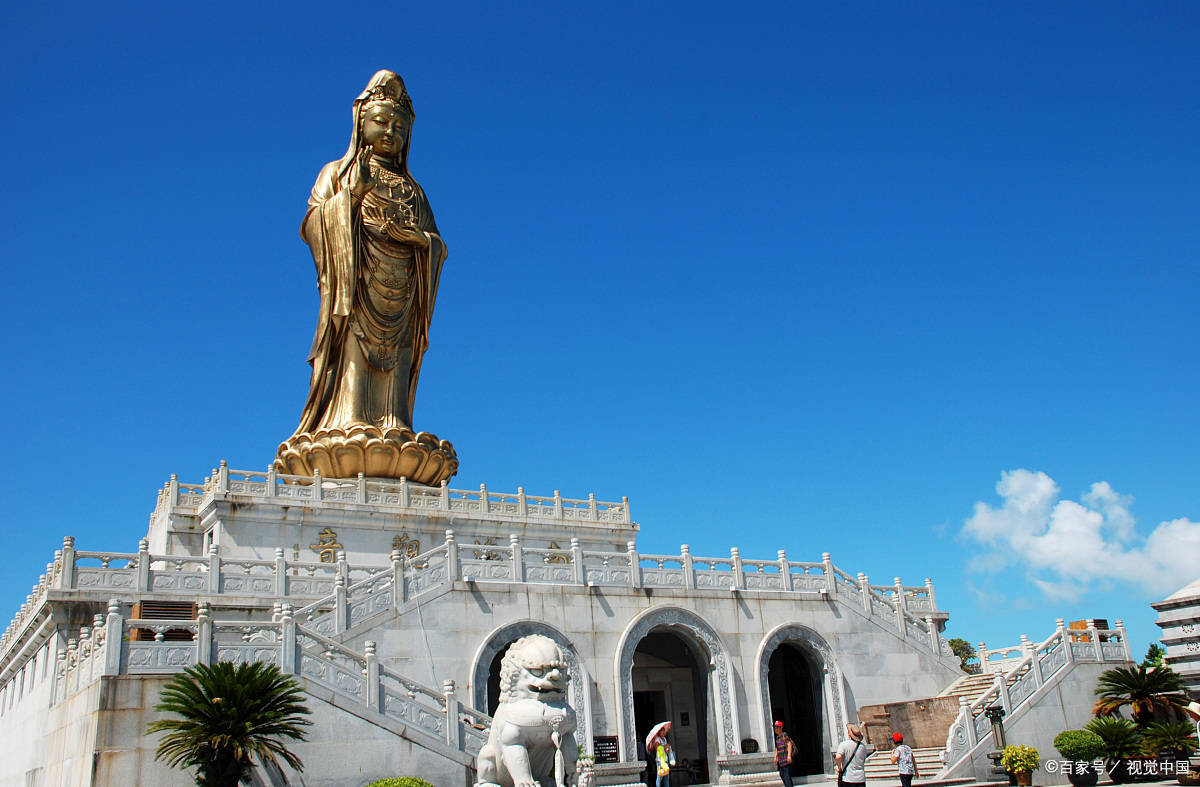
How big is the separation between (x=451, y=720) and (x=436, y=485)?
15271mm

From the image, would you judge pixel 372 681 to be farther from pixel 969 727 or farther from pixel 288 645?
pixel 969 727

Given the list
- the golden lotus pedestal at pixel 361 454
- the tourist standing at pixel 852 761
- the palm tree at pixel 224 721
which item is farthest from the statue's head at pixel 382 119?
the tourist standing at pixel 852 761

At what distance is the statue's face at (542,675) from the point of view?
11602 millimetres

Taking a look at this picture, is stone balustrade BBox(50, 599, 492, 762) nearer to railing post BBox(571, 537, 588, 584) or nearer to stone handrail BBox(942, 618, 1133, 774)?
railing post BBox(571, 537, 588, 584)

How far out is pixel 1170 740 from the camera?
20250 mm

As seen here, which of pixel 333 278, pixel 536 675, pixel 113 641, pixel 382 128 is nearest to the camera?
pixel 536 675

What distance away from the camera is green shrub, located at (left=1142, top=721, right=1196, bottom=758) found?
2012 centimetres

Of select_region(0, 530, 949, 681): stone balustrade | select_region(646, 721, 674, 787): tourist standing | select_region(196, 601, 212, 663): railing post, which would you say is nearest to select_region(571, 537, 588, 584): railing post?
select_region(0, 530, 949, 681): stone balustrade

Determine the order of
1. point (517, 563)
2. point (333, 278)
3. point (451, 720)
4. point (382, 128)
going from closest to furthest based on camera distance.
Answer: point (451, 720) < point (517, 563) < point (333, 278) < point (382, 128)

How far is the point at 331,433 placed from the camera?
3117cm

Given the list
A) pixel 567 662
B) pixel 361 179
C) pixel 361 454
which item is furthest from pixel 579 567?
pixel 361 179

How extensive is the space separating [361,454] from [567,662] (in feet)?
39.5

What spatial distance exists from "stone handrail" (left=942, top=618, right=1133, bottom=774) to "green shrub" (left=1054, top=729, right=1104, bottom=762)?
4.08 ft

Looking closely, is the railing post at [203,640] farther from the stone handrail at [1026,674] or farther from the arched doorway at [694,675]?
the stone handrail at [1026,674]
